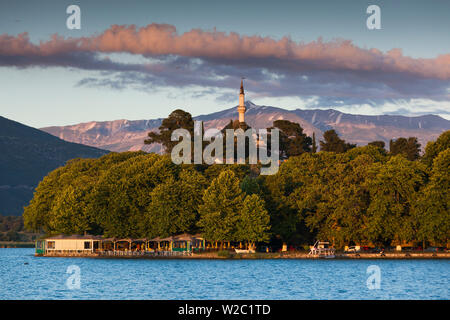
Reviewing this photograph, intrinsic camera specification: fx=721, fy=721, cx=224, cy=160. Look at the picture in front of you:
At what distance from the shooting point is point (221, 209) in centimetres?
8556

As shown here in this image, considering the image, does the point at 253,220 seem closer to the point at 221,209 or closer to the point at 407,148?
the point at 221,209

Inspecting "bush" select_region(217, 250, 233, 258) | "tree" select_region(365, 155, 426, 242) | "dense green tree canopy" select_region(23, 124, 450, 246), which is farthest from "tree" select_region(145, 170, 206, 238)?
"tree" select_region(365, 155, 426, 242)

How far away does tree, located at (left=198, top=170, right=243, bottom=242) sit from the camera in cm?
8481

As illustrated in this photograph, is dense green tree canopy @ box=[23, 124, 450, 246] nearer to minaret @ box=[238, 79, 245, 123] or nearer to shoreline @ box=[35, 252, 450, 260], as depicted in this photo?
shoreline @ box=[35, 252, 450, 260]

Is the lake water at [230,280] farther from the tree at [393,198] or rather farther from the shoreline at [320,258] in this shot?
the tree at [393,198]

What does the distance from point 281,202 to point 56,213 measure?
3007 centimetres

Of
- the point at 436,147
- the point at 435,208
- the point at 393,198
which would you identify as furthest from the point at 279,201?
the point at 436,147

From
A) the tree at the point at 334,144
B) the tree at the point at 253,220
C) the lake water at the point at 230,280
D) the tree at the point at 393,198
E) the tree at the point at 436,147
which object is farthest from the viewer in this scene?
the tree at the point at 334,144

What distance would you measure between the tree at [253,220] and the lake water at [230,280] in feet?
10.2

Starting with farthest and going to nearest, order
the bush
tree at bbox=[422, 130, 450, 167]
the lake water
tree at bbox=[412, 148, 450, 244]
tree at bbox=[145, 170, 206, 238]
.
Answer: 1. tree at bbox=[422, 130, 450, 167]
2. the bush
3. tree at bbox=[145, 170, 206, 238]
4. tree at bbox=[412, 148, 450, 244]
5. the lake water

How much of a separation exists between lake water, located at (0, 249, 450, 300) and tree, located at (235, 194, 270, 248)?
10.2 feet

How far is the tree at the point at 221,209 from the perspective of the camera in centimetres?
8481

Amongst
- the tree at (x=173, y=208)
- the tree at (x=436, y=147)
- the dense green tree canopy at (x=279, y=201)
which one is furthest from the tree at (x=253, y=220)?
the tree at (x=436, y=147)
